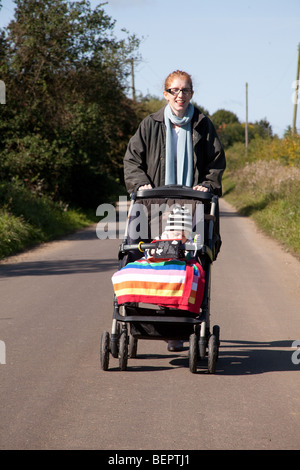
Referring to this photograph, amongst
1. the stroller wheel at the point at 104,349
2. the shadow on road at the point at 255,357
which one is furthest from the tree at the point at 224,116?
the stroller wheel at the point at 104,349

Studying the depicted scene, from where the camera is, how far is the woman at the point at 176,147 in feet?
20.0

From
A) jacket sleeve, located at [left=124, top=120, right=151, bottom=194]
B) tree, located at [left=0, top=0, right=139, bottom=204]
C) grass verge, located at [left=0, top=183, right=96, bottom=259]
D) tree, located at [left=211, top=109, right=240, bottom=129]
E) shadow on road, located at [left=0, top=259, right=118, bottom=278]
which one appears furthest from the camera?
tree, located at [left=211, top=109, right=240, bottom=129]

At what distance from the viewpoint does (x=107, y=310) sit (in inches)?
336

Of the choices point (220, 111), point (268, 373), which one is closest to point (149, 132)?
point (268, 373)

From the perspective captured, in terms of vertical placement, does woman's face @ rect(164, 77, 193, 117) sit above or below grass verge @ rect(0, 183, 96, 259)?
above

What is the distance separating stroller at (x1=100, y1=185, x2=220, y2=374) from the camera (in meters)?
5.54

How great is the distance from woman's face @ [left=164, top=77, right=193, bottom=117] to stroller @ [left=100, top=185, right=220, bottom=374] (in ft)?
2.28

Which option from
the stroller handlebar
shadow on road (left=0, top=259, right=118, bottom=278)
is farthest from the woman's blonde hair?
shadow on road (left=0, top=259, right=118, bottom=278)

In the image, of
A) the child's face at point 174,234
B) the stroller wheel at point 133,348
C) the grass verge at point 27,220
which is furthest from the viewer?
the grass verge at point 27,220

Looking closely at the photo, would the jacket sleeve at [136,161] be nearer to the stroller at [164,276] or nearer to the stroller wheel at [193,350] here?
the stroller at [164,276]

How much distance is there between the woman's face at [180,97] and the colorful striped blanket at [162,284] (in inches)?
53.7

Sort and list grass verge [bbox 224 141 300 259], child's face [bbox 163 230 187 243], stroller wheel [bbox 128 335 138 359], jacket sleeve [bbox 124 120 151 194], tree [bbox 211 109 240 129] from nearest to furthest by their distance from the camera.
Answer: child's face [bbox 163 230 187 243], jacket sleeve [bbox 124 120 151 194], stroller wheel [bbox 128 335 138 359], grass verge [bbox 224 141 300 259], tree [bbox 211 109 240 129]

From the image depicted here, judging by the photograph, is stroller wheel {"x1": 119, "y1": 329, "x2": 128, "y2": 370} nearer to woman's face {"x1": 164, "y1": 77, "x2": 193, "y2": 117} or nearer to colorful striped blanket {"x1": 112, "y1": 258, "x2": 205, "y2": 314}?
Result: colorful striped blanket {"x1": 112, "y1": 258, "x2": 205, "y2": 314}
